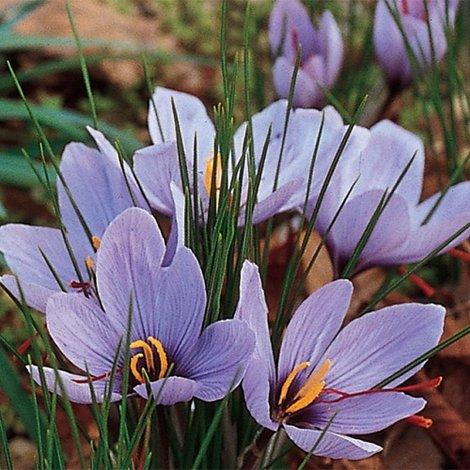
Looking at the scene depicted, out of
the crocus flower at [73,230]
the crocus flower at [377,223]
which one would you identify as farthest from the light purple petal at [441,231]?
the crocus flower at [73,230]

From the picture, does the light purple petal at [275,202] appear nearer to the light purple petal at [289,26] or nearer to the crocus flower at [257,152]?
the crocus flower at [257,152]

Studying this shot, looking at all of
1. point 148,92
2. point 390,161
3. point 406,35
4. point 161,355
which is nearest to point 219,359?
point 161,355

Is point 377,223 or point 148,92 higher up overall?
point 377,223

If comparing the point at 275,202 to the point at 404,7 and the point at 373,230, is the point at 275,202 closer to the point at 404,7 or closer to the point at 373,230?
the point at 373,230

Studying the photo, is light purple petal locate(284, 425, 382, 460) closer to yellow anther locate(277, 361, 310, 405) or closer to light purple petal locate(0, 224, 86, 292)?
yellow anther locate(277, 361, 310, 405)

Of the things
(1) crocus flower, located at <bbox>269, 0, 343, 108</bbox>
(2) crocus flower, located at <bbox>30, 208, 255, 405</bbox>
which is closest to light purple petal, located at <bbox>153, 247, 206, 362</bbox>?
(2) crocus flower, located at <bbox>30, 208, 255, 405</bbox>

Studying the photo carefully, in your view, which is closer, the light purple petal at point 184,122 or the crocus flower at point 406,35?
the light purple petal at point 184,122
